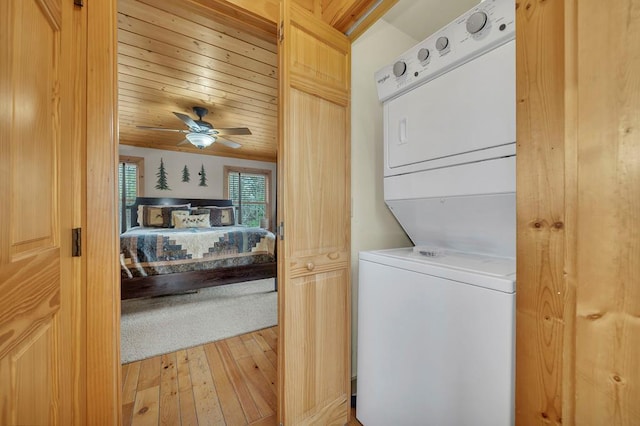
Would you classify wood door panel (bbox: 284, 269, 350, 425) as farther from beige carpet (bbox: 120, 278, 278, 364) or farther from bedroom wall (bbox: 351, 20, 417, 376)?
beige carpet (bbox: 120, 278, 278, 364)

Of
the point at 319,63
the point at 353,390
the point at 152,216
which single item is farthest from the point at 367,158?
the point at 152,216

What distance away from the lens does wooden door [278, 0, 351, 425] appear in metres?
1.17

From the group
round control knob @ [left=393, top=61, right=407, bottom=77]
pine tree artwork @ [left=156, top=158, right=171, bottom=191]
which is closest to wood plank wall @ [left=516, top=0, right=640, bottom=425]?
round control knob @ [left=393, top=61, right=407, bottom=77]

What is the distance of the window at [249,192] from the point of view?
5625mm

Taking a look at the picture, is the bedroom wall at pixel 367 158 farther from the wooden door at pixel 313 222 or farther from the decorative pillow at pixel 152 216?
the decorative pillow at pixel 152 216

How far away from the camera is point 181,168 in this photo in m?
5.08

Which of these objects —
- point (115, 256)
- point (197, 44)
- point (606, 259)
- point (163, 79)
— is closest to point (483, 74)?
point (606, 259)

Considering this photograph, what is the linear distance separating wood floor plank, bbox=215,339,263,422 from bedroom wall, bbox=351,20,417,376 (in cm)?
64

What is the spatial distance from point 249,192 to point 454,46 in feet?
17.7

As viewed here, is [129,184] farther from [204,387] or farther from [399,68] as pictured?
[399,68]

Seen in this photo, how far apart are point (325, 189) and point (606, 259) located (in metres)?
1.01

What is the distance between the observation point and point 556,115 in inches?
19.9

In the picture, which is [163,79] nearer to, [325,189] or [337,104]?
[337,104]

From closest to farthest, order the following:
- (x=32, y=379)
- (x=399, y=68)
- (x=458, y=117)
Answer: (x=32, y=379) < (x=458, y=117) < (x=399, y=68)
